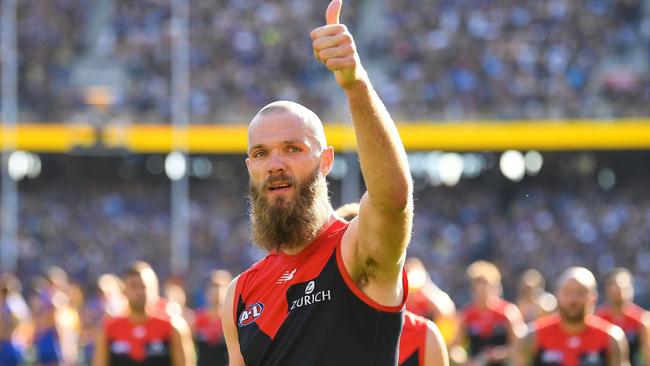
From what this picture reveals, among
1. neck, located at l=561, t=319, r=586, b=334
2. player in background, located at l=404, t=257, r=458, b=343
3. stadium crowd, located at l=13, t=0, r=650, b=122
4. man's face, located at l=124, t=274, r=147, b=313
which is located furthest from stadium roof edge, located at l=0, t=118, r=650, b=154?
neck, located at l=561, t=319, r=586, b=334

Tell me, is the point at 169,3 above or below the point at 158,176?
above

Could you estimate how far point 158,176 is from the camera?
3772 centimetres

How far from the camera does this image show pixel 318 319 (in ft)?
12.0

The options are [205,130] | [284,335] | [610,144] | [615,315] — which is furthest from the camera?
[205,130]

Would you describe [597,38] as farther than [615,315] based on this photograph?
Yes

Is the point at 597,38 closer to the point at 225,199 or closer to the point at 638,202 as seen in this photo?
the point at 638,202

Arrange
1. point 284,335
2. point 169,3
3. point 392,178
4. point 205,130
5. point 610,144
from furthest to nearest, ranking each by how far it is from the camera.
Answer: point 169,3, point 205,130, point 610,144, point 284,335, point 392,178

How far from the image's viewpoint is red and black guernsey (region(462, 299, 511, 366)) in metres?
14.9

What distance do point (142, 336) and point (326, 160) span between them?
7.64 m

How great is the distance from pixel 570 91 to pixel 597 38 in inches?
81.6

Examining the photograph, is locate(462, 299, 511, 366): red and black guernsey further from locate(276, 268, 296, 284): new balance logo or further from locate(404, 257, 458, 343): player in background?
locate(276, 268, 296, 284): new balance logo

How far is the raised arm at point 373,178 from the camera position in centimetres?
316

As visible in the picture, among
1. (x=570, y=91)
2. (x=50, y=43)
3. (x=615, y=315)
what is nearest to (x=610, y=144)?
(x=570, y=91)

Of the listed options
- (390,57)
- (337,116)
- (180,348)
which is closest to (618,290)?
(180,348)
